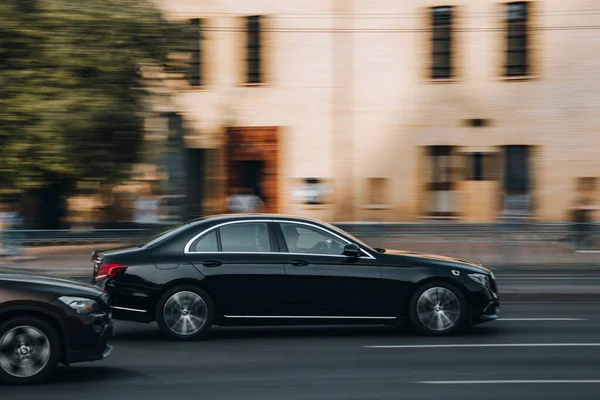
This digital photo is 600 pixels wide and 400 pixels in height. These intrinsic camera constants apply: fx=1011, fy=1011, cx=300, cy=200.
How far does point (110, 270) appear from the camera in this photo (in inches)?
443

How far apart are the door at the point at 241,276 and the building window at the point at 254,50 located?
19.1 meters

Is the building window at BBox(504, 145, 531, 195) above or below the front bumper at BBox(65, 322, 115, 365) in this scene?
above

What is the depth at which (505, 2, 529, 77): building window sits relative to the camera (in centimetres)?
2894

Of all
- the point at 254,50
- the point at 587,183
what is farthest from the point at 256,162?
the point at 587,183

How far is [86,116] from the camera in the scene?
21766mm

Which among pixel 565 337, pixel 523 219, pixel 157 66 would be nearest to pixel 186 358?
pixel 565 337

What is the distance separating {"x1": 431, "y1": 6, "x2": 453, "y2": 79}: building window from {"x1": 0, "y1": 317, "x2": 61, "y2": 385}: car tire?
72.8 feet

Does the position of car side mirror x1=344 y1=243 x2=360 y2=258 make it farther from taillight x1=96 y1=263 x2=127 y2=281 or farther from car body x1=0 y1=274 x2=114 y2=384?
car body x1=0 y1=274 x2=114 y2=384

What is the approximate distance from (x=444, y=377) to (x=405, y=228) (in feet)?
29.6

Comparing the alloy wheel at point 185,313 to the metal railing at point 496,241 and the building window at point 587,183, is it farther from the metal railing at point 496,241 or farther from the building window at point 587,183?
the building window at point 587,183

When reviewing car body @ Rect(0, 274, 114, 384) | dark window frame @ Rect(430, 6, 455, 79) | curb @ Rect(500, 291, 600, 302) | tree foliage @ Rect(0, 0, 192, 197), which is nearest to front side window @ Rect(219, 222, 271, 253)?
car body @ Rect(0, 274, 114, 384)

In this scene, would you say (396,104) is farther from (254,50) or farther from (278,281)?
(278,281)

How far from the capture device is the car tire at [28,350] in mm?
8477

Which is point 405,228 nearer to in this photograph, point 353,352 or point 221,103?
point 353,352
